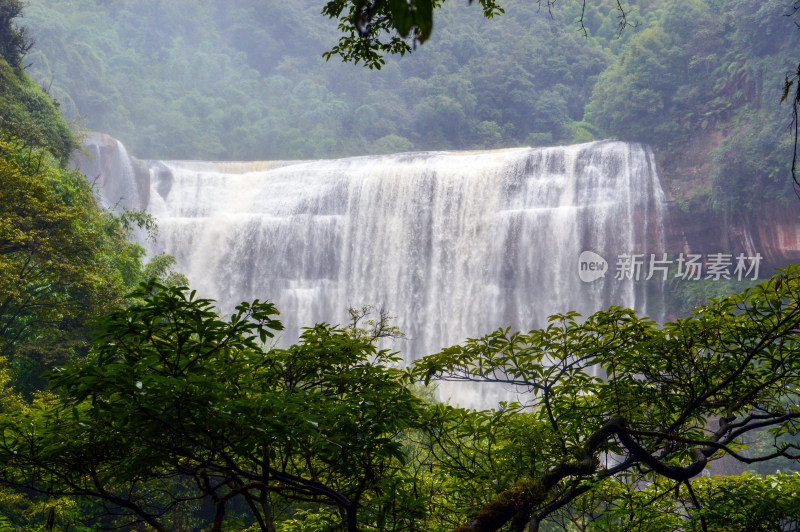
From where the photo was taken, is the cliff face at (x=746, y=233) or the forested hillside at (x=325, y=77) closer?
the cliff face at (x=746, y=233)

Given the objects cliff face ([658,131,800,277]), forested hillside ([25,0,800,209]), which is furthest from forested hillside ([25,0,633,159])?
cliff face ([658,131,800,277])

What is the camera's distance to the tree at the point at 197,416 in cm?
226

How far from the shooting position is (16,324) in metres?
10.9

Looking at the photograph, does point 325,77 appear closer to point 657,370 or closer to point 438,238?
point 438,238

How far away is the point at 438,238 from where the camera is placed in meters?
22.9

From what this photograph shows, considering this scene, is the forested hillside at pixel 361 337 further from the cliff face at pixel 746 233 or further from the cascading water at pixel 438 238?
the cascading water at pixel 438 238

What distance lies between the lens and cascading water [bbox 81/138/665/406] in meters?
21.9

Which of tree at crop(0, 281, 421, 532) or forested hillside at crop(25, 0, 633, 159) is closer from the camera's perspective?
tree at crop(0, 281, 421, 532)

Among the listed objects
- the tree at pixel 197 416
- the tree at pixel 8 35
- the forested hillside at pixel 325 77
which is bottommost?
the tree at pixel 197 416

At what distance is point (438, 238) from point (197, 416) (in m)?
20.7

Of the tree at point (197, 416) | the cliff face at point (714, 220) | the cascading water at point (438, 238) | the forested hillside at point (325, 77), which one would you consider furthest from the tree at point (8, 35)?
the forested hillside at point (325, 77)

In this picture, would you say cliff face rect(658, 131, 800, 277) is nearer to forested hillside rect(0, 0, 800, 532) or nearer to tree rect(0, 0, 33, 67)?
forested hillside rect(0, 0, 800, 532)

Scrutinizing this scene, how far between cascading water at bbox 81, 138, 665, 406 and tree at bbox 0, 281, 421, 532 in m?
18.6

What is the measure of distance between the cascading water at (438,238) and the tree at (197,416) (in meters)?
18.6
